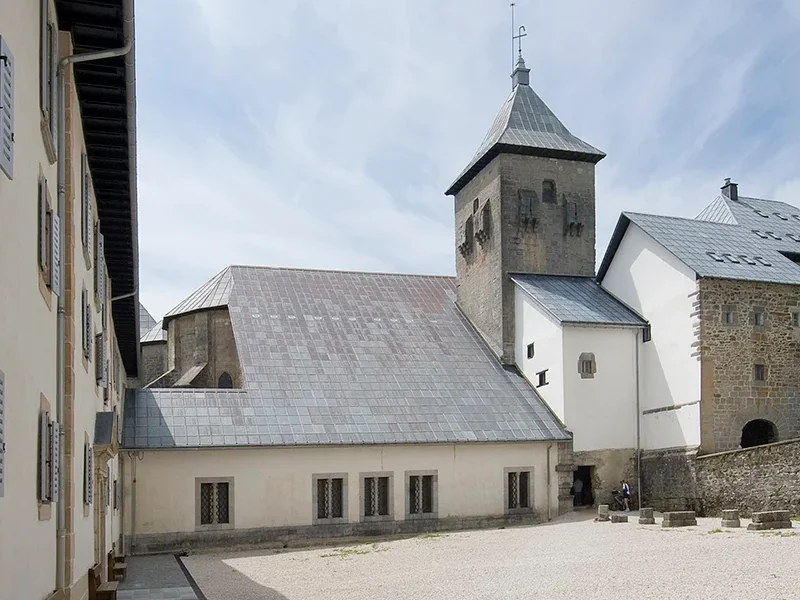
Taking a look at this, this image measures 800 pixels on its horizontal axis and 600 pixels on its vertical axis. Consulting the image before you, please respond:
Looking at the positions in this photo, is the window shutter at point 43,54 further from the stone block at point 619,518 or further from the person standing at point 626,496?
the person standing at point 626,496

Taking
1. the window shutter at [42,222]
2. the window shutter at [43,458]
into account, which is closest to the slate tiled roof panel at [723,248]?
the window shutter at [42,222]

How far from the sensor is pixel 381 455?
24.3 metres

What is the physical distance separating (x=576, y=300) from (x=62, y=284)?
21407mm

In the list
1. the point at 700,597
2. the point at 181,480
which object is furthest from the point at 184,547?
the point at 700,597

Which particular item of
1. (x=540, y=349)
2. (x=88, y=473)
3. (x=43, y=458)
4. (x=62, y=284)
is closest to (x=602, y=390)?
(x=540, y=349)

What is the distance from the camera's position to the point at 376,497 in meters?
24.3

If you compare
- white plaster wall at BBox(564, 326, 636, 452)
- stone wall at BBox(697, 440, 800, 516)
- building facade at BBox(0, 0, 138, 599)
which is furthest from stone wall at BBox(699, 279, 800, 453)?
building facade at BBox(0, 0, 138, 599)

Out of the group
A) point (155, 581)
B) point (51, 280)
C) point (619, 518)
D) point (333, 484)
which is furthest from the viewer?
point (333, 484)

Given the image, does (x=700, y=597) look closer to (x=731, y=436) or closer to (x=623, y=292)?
(x=731, y=436)

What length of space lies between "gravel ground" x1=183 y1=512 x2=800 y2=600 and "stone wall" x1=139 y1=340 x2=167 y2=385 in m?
15.1

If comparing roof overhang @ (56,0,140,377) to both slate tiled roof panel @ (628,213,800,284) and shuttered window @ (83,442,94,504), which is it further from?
slate tiled roof panel @ (628,213,800,284)

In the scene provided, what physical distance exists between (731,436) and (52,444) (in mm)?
20356

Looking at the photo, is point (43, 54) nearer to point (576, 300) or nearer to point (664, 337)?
point (664, 337)

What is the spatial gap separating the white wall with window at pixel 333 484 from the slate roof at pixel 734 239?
23.3 ft
